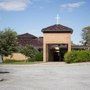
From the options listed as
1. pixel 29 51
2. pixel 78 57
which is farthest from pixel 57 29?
pixel 78 57

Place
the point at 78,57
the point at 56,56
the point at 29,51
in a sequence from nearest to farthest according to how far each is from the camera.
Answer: the point at 78,57 < the point at 29,51 < the point at 56,56

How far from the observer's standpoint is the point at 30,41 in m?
77.8

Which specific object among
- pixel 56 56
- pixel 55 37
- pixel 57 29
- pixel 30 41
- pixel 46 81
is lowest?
pixel 46 81

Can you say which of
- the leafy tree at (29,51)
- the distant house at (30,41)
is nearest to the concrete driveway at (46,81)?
the leafy tree at (29,51)

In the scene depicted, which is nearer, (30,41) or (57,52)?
(57,52)

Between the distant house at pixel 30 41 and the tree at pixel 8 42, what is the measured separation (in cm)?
1120

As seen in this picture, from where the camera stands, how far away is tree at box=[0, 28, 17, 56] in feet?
192

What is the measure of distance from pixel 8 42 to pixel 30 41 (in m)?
18.8

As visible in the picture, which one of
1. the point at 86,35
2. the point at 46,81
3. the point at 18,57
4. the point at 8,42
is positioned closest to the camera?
the point at 46,81

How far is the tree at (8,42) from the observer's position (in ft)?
192

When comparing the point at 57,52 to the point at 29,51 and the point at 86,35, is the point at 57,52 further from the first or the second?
the point at 86,35

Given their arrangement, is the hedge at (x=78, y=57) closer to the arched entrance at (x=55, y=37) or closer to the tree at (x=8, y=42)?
the arched entrance at (x=55, y=37)

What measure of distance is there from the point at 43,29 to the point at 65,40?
4.39 metres

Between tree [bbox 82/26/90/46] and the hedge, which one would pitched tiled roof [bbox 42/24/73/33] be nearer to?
the hedge
